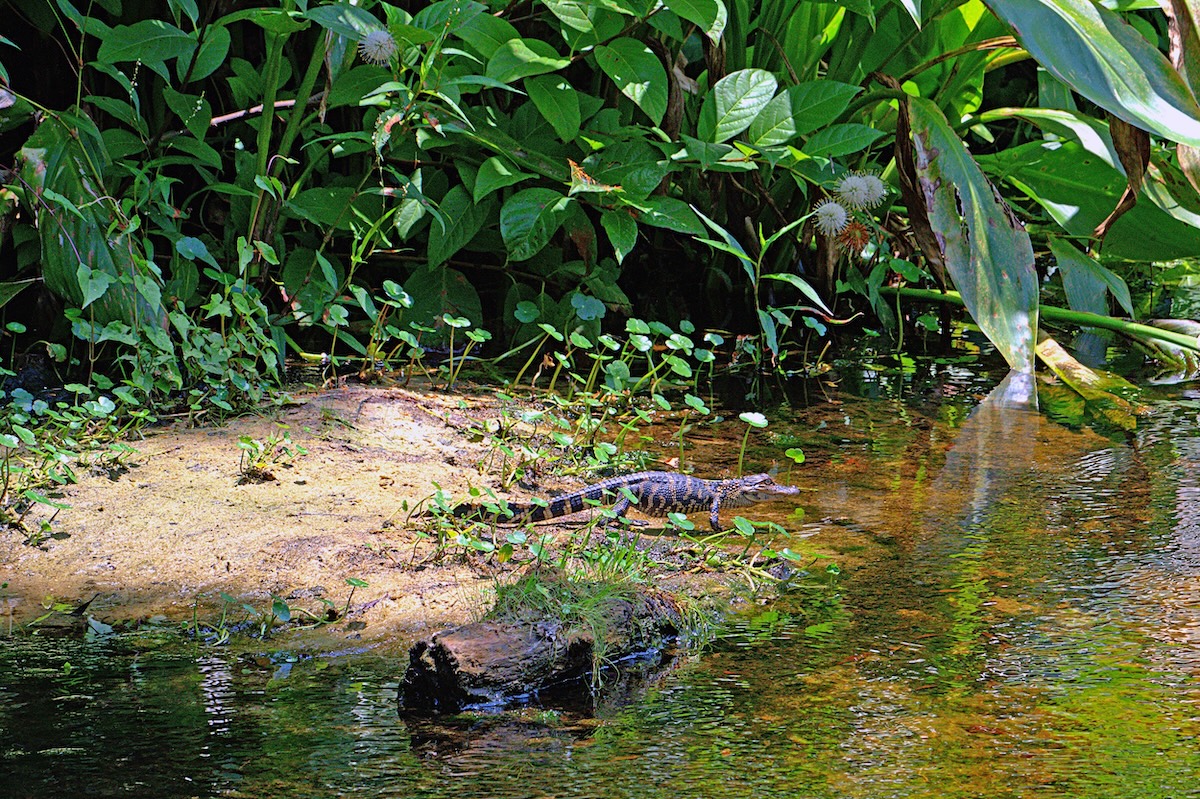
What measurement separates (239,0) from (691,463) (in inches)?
85.4

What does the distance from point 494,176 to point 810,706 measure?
2363 millimetres

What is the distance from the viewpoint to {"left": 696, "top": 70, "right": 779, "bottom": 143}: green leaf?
13.5ft

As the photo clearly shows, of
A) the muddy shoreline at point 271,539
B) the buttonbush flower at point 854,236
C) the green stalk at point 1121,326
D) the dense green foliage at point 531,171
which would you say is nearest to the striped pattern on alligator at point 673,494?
the muddy shoreline at point 271,539

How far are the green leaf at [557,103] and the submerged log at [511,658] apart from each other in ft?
7.02

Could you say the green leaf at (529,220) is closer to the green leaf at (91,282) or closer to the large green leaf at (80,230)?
the large green leaf at (80,230)

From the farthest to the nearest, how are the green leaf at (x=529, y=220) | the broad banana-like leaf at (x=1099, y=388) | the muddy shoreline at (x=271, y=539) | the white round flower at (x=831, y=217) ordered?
the white round flower at (x=831, y=217)
the broad banana-like leaf at (x=1099, y=388)
the green leaf at (x=529, y=220)
the muddy shoreline at (x=271, y=539)

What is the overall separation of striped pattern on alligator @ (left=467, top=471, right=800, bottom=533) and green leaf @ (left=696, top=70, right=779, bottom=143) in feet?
4.47

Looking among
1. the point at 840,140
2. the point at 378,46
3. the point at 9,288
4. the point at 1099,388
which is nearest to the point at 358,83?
the point at 378,46

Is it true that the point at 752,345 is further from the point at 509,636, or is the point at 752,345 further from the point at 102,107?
the point at 509,636

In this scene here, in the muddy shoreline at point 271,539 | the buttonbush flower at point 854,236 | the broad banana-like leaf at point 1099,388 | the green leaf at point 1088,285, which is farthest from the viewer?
the green leaf at point 1088,285

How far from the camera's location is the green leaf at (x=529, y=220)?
13.0 feet

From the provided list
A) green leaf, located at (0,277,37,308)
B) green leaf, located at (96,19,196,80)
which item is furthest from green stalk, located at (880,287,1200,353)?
green leaf, located at (0,277,37,308)

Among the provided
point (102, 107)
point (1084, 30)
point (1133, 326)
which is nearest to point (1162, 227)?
point (1133, 326)

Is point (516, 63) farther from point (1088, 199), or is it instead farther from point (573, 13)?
point (1088, 199)
